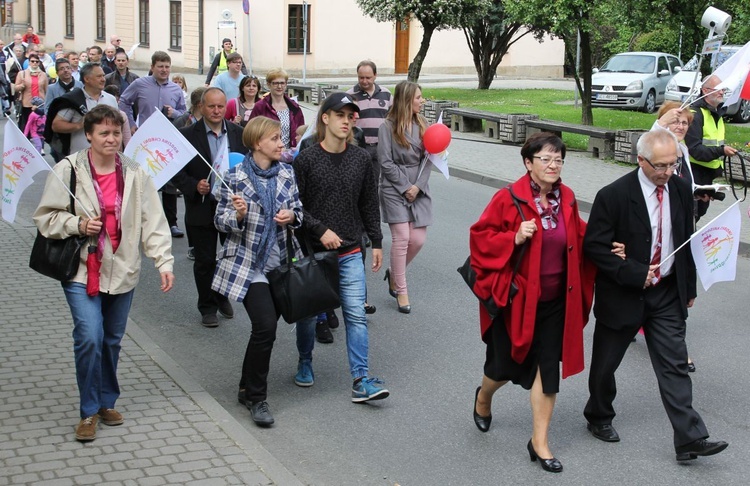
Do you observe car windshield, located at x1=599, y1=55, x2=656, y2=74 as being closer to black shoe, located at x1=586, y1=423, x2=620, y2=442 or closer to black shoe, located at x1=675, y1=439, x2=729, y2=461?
black shoe, located at x1=586, y1=423, x2=620, y2=442

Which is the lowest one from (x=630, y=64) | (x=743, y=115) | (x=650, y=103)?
(x=743, y=115)

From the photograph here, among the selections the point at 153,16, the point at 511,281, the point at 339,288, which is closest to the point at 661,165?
the point at 511,281

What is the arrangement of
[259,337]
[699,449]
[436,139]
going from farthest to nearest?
[436,139], [259,337], [699,449]

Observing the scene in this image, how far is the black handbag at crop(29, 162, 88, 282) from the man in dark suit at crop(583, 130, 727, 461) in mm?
2753

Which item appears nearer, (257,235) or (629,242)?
(629,242)

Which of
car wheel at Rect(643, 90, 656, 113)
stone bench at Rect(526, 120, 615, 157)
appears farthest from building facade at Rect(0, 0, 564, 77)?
stone bench at Rect(526, 120, 615, 157)

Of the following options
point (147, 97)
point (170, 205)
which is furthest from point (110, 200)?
point (147, 97)

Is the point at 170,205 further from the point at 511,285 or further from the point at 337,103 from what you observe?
the point at 511,285

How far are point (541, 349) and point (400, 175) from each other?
11.1ft

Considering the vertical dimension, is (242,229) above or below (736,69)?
below

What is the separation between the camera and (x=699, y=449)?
18.5 feet

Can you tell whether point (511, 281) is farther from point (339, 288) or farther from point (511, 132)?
point (511, 132)

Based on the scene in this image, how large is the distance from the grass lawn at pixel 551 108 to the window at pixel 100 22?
893 inches

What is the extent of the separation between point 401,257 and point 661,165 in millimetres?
3597
